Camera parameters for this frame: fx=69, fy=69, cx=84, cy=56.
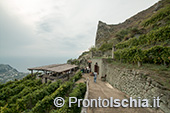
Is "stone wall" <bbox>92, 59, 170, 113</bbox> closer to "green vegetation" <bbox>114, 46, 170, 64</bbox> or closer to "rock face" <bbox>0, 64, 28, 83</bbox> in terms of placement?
"green vegetation" <bbox>114, 46, 170, 64</bbox>

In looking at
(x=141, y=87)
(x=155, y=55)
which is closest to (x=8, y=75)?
(x=141, y=87)

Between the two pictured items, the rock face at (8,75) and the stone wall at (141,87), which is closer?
the stone wall at (141,87)

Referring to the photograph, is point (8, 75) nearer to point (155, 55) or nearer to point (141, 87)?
point (141, 87)

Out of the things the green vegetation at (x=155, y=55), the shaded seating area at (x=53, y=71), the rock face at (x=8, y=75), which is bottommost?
the rock face at (x=8, y=75)

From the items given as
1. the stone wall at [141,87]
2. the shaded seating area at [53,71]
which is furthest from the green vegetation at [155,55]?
the shaded seating area at [53,71]

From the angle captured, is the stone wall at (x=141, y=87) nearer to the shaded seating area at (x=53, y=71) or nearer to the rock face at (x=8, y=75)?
the shaded seating area at (x=53, y=71)

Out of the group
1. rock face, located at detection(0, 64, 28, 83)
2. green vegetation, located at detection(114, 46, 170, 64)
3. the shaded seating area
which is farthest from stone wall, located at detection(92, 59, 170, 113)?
rock face, located at detection(0, 64, 28, 83)

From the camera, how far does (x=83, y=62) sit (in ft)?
79.6

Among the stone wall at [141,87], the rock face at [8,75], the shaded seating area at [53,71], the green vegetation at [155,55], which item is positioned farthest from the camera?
the rock face at [8,75]

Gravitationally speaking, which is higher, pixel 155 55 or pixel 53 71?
pixel 155 55

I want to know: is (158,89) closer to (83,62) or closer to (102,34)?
(83,62)

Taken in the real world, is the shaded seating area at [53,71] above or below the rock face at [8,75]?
above

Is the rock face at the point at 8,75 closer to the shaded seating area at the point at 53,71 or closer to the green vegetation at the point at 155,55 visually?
the shaded seating area at the point at 53,71

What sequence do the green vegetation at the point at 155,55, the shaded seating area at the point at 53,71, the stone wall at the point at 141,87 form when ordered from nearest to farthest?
1. the stone wall at the point at 141,87
2. the green vegetation at the point at 155,55
3. the shaded seating area at the point at 53,71
